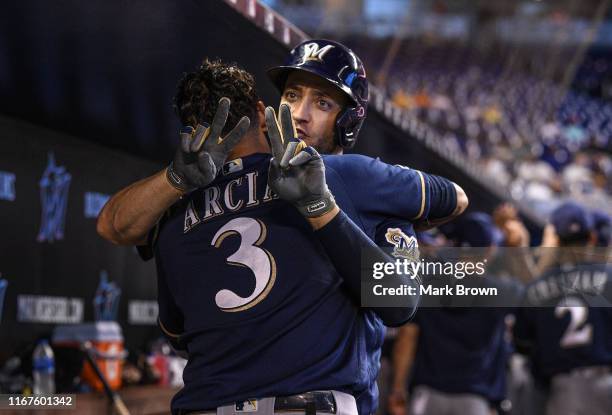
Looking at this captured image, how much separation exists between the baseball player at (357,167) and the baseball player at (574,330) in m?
2.86

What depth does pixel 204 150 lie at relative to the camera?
2270 mm

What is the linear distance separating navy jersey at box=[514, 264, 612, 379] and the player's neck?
128 inches

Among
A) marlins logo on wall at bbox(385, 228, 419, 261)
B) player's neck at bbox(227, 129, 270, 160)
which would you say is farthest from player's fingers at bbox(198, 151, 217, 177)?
marlins logo on wall at bbox(385, 228, 419, 261)

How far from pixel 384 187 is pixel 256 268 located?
394 mm

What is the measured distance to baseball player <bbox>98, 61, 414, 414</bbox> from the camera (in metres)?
2.20

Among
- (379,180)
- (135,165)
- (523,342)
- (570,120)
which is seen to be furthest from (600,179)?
(379,180)

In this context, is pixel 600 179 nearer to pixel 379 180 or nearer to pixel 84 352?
pixel 84 352

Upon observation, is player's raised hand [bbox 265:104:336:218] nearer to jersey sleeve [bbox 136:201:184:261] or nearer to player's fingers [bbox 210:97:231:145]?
player's fingers [bbox 210:97:231:145]

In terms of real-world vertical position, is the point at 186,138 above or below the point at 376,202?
above

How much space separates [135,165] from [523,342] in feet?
8.93

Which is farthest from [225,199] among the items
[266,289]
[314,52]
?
[314,52]

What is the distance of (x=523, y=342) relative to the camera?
5.91m

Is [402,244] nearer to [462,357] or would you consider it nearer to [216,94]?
[216,94]

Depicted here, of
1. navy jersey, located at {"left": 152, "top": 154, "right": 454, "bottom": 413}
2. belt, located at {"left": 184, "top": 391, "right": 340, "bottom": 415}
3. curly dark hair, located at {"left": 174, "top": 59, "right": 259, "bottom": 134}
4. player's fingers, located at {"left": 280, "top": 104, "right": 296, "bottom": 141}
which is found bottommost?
belt, located at {"left": 184, "top": 391, "right": 340, "bottom": 415}
